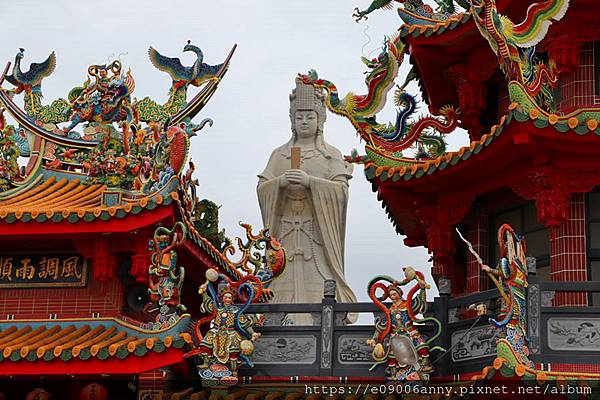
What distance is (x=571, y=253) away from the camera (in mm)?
16125

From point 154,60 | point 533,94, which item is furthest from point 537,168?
point 154,60

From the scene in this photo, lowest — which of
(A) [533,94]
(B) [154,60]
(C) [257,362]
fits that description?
(C) [257,362]

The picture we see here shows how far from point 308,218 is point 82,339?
4.79m

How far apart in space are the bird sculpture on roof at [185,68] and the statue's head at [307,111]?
5.11ft

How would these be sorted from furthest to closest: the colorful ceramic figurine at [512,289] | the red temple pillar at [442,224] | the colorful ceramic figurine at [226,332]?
the red temple pillar at [442,224] → the colorful ceramic figurine at [226,332] → the colorful ceramic figurine at [512,289]

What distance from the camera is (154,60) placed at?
2077 centimetres

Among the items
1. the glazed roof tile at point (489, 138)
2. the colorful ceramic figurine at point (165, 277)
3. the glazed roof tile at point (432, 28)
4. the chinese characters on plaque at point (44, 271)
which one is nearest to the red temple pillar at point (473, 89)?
the glazed roof tile at point (432, 28)

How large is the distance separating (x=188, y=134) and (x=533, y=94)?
253 inches

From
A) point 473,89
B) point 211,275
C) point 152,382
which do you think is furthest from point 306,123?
point 152,382

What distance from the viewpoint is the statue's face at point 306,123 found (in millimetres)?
20750

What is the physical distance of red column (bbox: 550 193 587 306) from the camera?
16.0 m

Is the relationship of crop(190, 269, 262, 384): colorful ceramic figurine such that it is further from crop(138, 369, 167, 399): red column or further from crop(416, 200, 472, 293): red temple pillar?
crop(416, 200, 472, 293): red temple pillar

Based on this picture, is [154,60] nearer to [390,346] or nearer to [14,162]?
[14,162]

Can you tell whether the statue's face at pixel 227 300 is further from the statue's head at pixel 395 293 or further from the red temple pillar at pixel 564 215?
the red temple pillar at pixel 564 215
